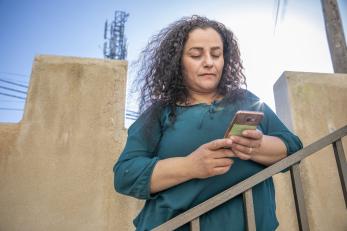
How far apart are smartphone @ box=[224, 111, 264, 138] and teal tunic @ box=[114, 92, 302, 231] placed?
201 mm

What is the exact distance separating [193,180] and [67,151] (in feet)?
5.47

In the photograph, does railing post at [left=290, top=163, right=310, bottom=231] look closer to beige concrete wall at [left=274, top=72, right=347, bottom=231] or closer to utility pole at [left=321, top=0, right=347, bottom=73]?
beige concrete wall at [left=274, top=72, right=347, bottom=231]

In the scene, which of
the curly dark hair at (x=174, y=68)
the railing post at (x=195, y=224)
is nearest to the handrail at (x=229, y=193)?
the railing post at (x=195, y=224)

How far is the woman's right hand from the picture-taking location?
3.10ft

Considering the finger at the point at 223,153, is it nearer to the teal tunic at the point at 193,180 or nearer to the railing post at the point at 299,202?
the teal tunic at the point at 193,180

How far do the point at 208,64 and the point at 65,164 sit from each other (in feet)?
5.39

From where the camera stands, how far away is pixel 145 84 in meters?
1.56

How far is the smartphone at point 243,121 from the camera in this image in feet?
2.82

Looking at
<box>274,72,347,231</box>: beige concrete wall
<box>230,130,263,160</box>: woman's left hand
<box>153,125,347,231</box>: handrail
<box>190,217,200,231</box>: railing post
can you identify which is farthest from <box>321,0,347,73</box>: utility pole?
<box>190,217,200,231</box>: railing post

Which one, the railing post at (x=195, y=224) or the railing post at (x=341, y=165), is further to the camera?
the railing post at (x=341, y=165)

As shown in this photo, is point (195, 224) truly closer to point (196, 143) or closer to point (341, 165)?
point (196, 143)

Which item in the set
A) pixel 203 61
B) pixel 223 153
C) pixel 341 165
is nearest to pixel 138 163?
pixel 223 153

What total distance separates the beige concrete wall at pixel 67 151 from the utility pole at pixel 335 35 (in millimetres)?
2837

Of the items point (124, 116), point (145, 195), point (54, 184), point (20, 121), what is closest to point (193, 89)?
point (145, 195)
